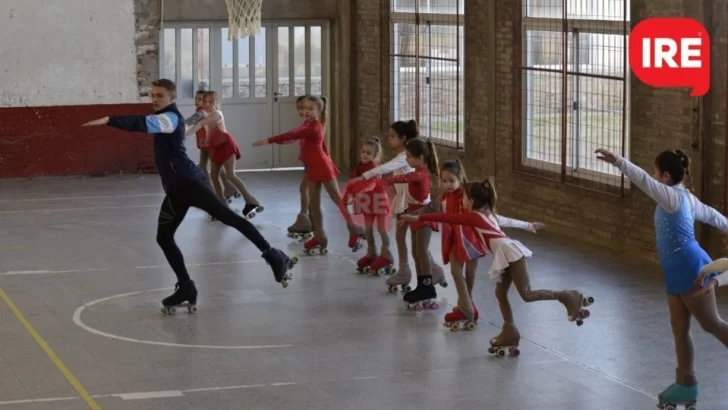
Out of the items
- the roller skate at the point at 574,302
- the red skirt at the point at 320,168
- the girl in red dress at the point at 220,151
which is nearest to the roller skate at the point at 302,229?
the girl in red dress at the point at 220,151

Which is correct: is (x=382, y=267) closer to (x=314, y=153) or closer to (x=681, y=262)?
(x=314, y=153)

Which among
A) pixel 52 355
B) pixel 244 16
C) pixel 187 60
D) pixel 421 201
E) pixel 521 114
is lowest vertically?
pixel 52 355

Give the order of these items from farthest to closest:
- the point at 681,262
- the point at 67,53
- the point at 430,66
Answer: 1. the point at 67,53
2. the point at 430,66
3. the point at 681,262

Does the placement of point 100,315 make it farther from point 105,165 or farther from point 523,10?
point 105,165

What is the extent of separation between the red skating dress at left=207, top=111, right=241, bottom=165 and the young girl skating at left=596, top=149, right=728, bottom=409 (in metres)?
8.88

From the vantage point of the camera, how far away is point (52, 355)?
32.7ft

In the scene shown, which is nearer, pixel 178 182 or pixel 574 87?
pixel 178 182

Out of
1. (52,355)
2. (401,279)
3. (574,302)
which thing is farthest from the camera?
(401,279)

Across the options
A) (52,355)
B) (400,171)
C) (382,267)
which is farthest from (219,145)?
(52,355)

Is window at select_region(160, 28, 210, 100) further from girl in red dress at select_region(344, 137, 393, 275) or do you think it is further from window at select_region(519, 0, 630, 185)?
girl in red dress at select_region(344, 137, 393, 275)

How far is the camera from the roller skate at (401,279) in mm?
12266

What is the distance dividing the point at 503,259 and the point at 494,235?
0.23 m

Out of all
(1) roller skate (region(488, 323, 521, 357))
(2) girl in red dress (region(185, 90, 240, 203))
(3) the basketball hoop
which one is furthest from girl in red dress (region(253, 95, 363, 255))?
(3) the basketball hoop

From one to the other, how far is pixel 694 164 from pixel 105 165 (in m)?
11.3
